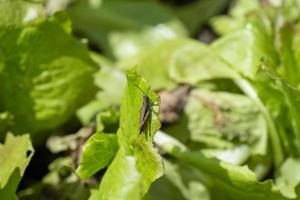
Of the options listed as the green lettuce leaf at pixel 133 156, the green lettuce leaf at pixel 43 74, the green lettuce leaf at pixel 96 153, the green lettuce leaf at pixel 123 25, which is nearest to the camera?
the green lettuce leaf at pixel 133 156

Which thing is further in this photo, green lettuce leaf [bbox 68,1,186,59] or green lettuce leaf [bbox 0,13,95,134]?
green lettuce leaf [bbox 68,1,186,59]

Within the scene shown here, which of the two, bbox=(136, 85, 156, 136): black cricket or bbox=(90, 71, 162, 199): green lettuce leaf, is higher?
bbox=(136, 85, 156, 136): black cricket

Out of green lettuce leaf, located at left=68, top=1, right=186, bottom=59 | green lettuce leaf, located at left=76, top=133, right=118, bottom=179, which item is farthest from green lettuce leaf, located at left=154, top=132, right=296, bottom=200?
green lettuce leaf, located at left=68, top=1, right=186, bottom=59

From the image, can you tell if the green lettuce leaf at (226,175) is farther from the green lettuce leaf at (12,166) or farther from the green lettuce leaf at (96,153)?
the green lettuce leaf at (12,166)

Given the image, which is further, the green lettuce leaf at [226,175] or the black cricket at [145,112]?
the green lettuce leaf at [226,175]

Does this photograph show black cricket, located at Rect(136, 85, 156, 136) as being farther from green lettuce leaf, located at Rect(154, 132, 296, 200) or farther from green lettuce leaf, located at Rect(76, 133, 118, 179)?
green lettuce leaf, located at Rect(154, 132, 296, 200)

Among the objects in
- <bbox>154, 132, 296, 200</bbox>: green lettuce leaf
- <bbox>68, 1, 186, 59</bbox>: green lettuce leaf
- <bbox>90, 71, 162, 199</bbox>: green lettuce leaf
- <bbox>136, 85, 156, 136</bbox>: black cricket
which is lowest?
<bbox>154, 132, 296, 200</bbox>: green lettuce leaf

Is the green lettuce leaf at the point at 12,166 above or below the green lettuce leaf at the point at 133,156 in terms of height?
below

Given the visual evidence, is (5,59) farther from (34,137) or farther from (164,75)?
(164,75)

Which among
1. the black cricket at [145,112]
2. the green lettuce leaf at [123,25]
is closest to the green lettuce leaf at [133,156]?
the black cricket at [145,112]

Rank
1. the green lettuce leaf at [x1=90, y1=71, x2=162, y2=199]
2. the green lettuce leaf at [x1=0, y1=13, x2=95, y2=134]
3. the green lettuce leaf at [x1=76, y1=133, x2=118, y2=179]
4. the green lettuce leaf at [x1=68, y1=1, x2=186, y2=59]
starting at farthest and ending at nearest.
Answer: the green lettuce leaf at [x1=68, y1=1, x2=186, y2=59] < the green lettuce leaf at [x1=0, y1=13, x2=95, y2=134] < the green lettuce leaf at [x1=76, y1=133, x2=118, y2=179] < the green lettuce leaf at [x1=90, y1=71, x2=162, y2=199]

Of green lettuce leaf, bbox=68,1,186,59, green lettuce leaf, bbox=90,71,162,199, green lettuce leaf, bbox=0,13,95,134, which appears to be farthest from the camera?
green lettuce leaf, bbox=68,1,186,59

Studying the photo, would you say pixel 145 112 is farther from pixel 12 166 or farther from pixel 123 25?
pixel 123 25

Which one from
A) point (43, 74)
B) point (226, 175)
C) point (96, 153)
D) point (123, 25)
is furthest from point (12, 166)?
point (123, 25)
